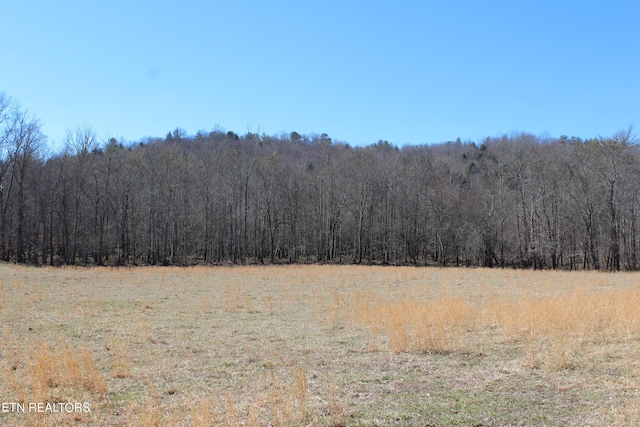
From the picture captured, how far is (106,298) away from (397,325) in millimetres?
11844

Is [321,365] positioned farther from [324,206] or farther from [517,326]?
[324,206]

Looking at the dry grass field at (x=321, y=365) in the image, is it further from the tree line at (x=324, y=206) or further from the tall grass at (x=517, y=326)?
the tree line at (x=324, y=206)

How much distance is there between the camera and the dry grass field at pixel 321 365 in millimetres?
5309

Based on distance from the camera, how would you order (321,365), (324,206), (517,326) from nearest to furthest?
(321,365)
(517,326)
(324,206)

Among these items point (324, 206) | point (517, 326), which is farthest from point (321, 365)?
point (324, 206)

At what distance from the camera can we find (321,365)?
7.68m

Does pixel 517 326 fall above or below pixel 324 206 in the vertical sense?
below

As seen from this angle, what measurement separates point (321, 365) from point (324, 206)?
51890 millimetres

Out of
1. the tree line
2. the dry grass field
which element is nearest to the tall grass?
the dry grass field

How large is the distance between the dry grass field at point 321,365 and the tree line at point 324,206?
36.7m

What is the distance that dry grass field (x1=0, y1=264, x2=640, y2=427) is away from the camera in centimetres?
531

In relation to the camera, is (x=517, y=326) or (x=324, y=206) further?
(x=324, y=206)

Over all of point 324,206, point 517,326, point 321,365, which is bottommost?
point 321,365

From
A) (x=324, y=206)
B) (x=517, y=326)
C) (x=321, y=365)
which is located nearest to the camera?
(x=321, y=365)
